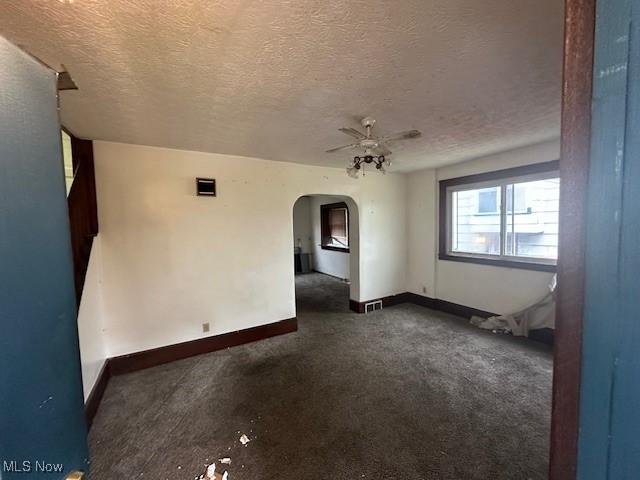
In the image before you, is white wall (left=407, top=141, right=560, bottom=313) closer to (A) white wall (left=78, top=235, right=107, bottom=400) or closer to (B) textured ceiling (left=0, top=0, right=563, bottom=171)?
(B) textured ceiling (left=0, top=0, right=563, bottom=171)

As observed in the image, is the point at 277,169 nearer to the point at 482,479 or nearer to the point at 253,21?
the point at 253,21

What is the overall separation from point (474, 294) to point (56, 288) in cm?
440

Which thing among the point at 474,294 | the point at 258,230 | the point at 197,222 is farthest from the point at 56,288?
the point at 474,294

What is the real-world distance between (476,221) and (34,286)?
14.7ft

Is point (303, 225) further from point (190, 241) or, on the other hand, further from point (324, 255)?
point (190, 241)

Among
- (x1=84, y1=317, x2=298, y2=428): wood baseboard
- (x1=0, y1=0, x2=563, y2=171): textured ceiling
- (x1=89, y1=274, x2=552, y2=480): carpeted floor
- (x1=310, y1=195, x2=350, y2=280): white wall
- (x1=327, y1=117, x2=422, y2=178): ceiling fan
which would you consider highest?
(x1=0, y1=0, x2=563, y2=171): textured ceiling

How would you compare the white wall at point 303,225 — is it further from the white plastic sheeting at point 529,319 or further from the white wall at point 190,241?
the white plastic sheeting at point 529,319

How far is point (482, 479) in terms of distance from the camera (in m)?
1.53

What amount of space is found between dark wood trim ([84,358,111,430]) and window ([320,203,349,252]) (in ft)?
16.3

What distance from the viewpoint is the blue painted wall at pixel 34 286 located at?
51 centimetres

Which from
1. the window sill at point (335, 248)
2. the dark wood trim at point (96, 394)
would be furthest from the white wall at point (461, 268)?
the dark wood trim at point (96, 394)

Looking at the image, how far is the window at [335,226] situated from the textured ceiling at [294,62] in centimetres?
432

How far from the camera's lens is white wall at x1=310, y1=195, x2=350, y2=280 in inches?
265

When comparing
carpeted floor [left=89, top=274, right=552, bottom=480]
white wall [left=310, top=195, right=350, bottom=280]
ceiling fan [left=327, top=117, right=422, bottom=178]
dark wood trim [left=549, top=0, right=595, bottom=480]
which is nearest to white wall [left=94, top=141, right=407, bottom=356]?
carpeted floor [left=89, top=274, right=552, bottom=480]
